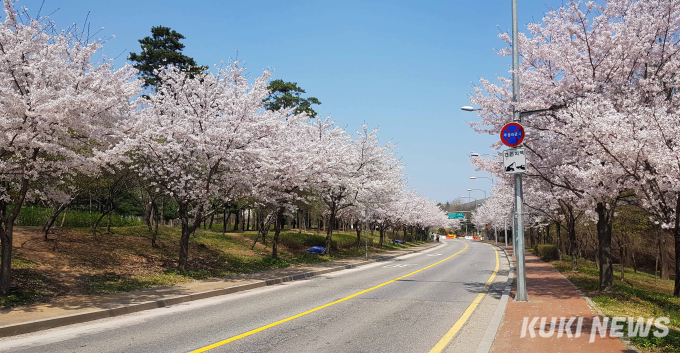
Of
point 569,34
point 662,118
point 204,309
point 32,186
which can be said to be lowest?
point 204,309

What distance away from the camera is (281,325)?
8758 millimetres

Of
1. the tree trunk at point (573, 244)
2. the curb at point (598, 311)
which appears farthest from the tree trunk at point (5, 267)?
the tree trunk at point (573, 244)

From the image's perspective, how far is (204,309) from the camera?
1083cm

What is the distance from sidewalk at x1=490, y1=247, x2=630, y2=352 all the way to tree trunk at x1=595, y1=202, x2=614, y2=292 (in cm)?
96

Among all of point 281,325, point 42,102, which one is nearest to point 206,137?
point 42,102

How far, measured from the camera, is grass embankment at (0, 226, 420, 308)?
482 inches

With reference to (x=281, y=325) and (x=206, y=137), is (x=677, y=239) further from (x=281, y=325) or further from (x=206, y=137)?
(x=206, y=137)

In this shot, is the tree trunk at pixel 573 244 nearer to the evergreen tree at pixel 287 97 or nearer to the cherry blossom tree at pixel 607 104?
the cherry blossom tree at pixel 607 104

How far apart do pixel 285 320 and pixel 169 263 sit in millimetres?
10475

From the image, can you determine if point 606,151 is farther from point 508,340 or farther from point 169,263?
point 169,263

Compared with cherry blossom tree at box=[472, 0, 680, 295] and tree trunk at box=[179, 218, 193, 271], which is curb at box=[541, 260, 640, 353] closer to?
cherry blossom tree at box=[472, 0, 680, 295]

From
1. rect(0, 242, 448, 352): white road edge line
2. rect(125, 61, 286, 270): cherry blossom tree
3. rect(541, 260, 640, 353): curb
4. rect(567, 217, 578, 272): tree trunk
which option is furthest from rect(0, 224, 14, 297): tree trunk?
rect(567, 217, 578, 272): tree trunk

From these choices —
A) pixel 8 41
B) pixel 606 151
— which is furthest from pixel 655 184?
pixel 8 41

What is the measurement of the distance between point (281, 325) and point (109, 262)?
10.3m
